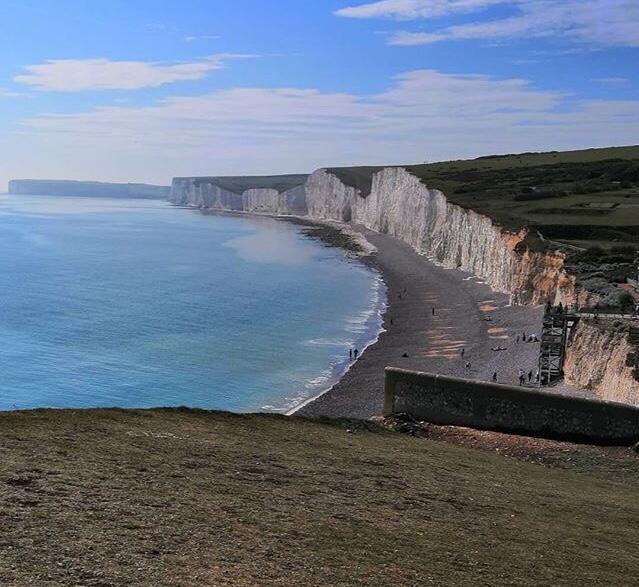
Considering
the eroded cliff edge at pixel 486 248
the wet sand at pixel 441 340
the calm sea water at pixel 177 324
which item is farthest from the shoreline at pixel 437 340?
the calm sea water at pixel 177 324

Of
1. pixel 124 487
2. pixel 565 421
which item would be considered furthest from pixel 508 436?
pixel 124 487

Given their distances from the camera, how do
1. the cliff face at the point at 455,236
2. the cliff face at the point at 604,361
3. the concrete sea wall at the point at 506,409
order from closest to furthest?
the concrete sea wall at the point at 506,409
the cliff face at the point at 604,361
the cliff face at the point at 455,236

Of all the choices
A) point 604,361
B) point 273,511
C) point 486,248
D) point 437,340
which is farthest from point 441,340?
point 273,511

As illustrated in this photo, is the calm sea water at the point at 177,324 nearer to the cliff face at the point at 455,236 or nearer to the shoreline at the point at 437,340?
the shoreline at the point at 437,340

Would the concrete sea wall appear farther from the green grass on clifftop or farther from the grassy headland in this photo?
the green grass on clifftop

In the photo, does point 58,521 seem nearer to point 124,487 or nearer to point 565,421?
point 124,487

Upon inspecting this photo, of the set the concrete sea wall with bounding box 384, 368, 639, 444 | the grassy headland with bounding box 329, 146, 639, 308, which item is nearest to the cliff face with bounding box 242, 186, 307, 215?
the grassy headland with bounding box 329, 146, 639, 308
